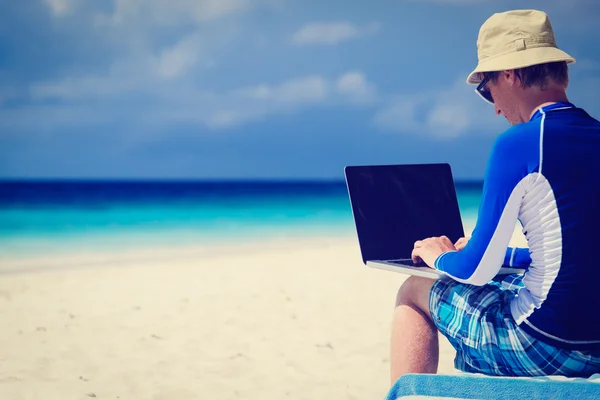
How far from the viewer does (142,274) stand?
6.85m

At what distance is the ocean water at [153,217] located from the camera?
1272 cm

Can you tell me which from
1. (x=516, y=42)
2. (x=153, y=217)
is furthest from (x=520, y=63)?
(x=153, y=217)

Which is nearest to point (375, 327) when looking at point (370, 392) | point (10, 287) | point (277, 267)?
point (370, 392)

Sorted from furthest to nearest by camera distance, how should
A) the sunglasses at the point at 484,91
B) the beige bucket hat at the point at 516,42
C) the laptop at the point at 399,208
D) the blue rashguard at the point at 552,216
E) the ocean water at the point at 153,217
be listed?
the ocean water at the point at 153,217 < the laptop at the point at 399,208 < the sunglasses at the point at 484,91 < the beige bucket hat at the point at 516,42 < the blue rashguard at the point at 552,216

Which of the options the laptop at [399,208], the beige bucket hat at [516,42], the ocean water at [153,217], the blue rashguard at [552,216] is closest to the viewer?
the blue rashguard at [552,216]

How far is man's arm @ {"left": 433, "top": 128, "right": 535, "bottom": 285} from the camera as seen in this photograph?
4.90 ft

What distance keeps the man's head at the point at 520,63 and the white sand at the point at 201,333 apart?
1908 millimetres

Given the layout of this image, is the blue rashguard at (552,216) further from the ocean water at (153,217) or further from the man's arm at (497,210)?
the ocean water at (153,217)

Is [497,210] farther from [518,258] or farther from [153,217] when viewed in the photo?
[153,217]

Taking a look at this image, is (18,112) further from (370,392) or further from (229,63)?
(370,392)

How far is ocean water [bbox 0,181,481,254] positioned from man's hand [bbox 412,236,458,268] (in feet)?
32.1

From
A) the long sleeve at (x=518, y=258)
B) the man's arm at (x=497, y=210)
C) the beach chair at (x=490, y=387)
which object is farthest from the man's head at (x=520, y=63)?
the beach chair at (x=490, y=387)

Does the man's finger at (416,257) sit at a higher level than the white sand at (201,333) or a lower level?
higher

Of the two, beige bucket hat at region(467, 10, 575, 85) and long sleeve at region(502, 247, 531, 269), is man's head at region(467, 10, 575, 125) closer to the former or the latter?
beige bucket hat at region(467, 10, 575, 85)
